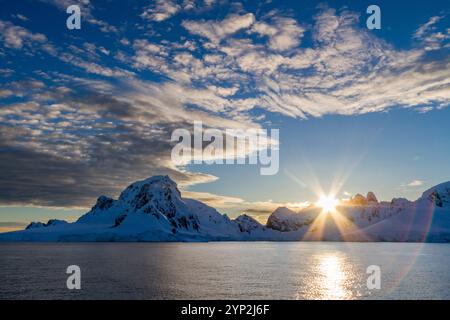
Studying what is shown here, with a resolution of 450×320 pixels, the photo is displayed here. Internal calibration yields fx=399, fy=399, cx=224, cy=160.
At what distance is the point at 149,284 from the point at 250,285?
1370 cm

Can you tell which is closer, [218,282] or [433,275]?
[218,282]

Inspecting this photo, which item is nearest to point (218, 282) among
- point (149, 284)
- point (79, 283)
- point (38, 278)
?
point (149, 284)

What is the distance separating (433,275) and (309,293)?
30796mm

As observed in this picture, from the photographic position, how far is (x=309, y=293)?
1881 inches
